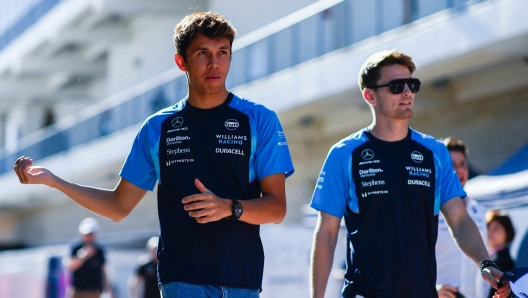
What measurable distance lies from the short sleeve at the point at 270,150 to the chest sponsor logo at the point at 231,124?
0.34 feet

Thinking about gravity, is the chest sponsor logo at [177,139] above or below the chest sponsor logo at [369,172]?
above

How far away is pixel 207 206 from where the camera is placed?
3.53 meters

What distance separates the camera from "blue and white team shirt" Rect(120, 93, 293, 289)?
384 centimetres

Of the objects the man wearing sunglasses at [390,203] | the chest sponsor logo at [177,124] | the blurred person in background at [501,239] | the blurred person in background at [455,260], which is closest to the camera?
the chest sponsor logo at [177,124]

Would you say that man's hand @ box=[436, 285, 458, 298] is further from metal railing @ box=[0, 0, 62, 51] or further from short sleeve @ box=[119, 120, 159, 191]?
metal railing @ box=[0, 0, 62, 51]

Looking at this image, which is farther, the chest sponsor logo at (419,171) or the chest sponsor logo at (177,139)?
the chest sponsor logo at (419,171)

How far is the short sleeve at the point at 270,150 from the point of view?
13.0 ft

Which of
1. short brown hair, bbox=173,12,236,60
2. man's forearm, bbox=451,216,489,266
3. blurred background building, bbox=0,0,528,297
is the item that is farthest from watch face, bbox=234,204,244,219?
blurred background building, bbox=0,0,528,297

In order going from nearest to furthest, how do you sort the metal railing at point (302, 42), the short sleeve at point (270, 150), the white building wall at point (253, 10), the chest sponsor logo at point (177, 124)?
1. the short sleeve at point (270, 150)
2. the chest sponsor logo at point (177, 124)
3. the metal railing at point (302, 42)
4. the white building wall at point (253, 10)

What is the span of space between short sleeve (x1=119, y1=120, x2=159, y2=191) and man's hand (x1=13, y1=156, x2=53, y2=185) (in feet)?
1.19

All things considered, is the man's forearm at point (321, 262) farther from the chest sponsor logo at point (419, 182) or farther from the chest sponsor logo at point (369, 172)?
the chest sponsor logo at point (419, 182)

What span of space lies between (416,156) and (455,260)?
1848 mm

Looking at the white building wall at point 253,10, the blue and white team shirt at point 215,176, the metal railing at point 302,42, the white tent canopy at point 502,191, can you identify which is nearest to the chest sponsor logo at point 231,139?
the blue and white team shirt at point 215,176

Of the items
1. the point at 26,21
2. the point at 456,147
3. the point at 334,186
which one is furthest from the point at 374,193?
the point at 26,21
